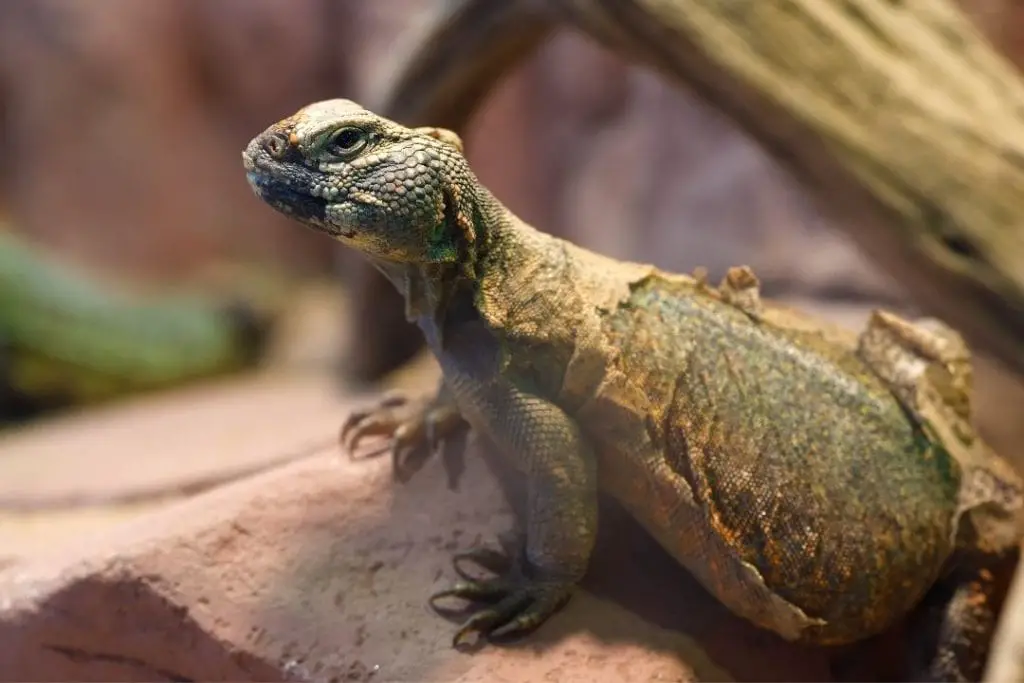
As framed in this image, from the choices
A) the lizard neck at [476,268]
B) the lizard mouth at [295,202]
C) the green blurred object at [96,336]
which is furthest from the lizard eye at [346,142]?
the green blurred object at [96,336]

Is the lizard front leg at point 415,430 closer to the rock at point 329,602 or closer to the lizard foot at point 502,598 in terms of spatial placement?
the rock at point 329,602

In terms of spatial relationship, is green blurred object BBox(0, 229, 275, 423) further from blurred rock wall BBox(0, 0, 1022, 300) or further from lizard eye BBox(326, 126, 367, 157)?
lizard eye BBox(326, 126, 367, 157)

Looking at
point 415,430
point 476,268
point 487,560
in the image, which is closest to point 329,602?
point 487,560

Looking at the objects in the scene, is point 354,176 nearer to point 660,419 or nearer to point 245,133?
point 660,419

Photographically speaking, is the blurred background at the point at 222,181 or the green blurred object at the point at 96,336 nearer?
the blurred background at the point at 222,181

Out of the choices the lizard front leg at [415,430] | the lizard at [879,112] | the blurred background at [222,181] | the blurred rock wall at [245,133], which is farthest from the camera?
the blurred rock wall at [245,133]

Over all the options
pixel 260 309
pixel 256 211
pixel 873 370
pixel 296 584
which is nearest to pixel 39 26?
pixel 256 211
